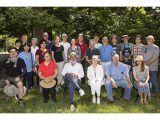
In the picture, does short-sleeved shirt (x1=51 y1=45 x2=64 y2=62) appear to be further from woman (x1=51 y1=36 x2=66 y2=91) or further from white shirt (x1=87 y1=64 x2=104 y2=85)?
white shirt (x1=87 y1=64 x2=104 y2=85)

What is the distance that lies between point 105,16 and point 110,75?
916cm

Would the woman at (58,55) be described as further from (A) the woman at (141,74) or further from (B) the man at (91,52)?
(A) the woman at (141,74)

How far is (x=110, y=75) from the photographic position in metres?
11.2

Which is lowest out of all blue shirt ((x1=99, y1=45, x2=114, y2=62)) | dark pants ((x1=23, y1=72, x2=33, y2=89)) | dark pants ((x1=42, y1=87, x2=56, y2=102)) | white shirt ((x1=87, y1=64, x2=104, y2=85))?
dark pants ((x1=42, y1=87, x2=56, y2=102))

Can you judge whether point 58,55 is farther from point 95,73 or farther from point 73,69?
point 95,73

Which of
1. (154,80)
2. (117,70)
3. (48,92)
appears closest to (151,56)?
(154,80)

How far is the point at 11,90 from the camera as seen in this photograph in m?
10.8

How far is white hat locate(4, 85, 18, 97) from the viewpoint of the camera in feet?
35.1

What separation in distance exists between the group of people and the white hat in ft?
0.43

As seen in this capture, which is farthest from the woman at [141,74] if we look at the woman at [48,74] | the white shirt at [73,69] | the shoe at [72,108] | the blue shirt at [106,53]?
the woman at [48,74]

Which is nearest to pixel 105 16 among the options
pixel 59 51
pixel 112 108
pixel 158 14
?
pixel 158 14

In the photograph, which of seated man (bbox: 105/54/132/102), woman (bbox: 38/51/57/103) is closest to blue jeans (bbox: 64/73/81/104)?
woman (bbox: 38/51/57/103)

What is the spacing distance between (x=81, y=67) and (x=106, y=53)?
110 cm
